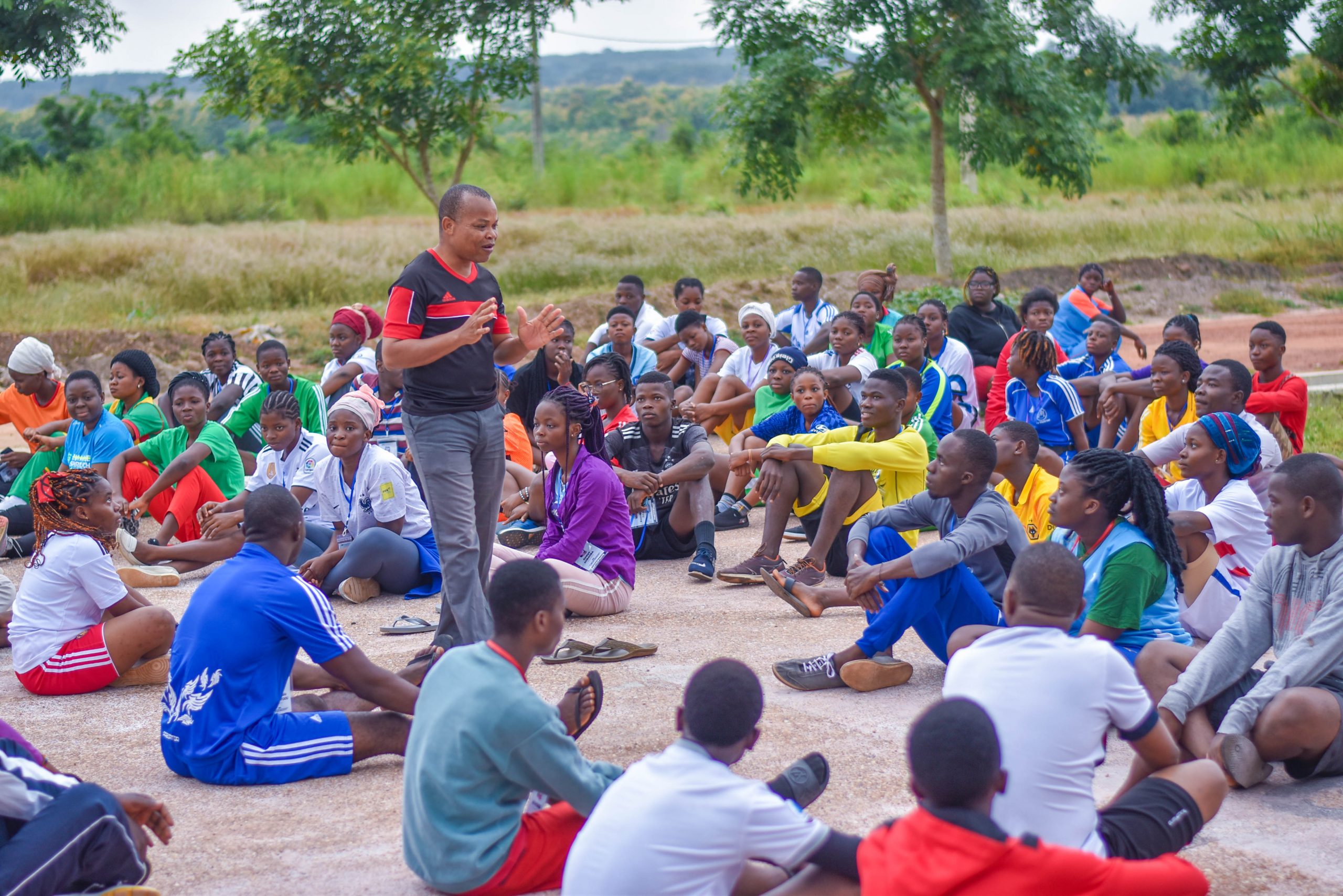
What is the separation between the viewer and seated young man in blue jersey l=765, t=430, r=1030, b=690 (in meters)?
4.83

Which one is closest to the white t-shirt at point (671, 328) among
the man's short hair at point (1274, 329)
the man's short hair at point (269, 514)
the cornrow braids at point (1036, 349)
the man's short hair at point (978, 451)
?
the cornrow braids at point (1036, 349)

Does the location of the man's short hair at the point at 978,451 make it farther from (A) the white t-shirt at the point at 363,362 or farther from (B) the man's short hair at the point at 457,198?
(A) the white t-shirt at the point at 363,362

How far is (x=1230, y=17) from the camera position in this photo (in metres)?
17.7

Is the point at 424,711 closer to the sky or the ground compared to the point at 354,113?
closer to the ground

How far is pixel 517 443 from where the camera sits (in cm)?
854

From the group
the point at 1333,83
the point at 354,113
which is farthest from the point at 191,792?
the point at 1333,83

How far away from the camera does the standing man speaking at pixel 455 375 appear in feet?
16.5

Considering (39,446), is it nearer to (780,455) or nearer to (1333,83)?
(780,455)

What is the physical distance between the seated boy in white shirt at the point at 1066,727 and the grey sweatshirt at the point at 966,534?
4.40 ft

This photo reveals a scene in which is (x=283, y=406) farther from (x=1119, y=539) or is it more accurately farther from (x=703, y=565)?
(x=1119, y=539)

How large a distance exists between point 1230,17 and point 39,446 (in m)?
16.8

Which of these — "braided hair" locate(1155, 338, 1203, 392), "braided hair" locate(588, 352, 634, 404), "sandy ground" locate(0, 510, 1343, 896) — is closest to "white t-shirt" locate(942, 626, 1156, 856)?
"sandy ground" locate(0, 510, 1343, 896)

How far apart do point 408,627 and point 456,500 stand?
4.43 ft

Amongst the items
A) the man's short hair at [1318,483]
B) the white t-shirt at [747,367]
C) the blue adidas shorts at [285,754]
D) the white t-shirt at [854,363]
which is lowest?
the blue adidas shorts at [285,754]
